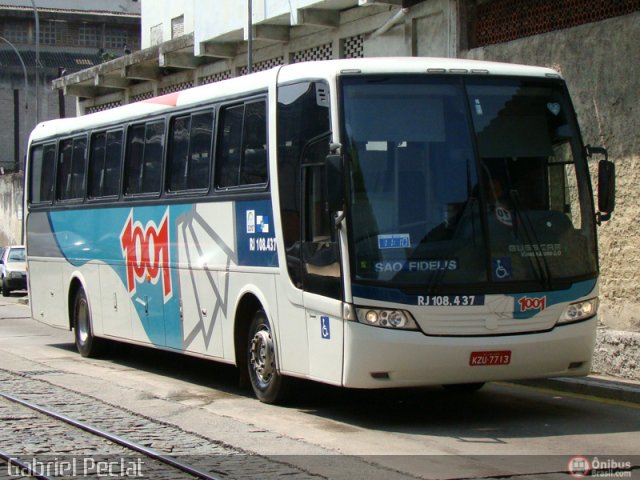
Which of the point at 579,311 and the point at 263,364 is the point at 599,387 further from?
the point at 263,364

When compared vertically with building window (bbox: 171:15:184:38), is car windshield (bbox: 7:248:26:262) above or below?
below

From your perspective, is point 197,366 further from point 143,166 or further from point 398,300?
point 398,300

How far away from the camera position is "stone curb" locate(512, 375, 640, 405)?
11.2 m

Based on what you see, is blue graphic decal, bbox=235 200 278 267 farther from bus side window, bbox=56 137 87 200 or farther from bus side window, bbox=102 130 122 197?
bus side window, bbox=56 137 87 200

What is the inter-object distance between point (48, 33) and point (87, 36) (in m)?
2.27

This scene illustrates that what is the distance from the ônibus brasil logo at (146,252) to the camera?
13.3 meters

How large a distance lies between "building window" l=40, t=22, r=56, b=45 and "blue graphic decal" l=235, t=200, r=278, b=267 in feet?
184

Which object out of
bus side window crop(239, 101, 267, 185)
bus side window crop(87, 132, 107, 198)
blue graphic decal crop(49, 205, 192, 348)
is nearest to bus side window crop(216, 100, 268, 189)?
bus side window crop(239, 101, 267, 185)

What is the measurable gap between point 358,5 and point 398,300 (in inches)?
493

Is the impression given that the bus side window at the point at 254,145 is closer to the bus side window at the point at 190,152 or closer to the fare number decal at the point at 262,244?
the fare number decal at the point at 262,244

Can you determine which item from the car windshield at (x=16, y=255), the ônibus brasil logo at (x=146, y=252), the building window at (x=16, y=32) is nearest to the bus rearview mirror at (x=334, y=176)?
the ônibus brasil logo at (x=146, y=252)

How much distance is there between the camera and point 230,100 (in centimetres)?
1180

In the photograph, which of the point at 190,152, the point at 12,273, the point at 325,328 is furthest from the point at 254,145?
the point at 12,273

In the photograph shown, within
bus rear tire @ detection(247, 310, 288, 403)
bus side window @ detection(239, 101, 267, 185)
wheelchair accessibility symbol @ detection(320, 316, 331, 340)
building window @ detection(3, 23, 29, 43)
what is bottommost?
bus rear tire @ detection(247, 310, 288, 403)
